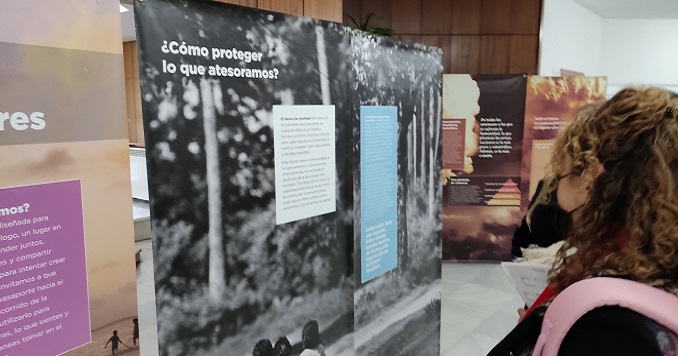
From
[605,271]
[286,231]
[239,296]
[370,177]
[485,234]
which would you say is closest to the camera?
[605,271]

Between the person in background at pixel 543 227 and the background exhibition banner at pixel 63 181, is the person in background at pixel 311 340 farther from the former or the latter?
the person in background at pixel 543 227

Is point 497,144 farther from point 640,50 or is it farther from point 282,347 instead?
point 640,50

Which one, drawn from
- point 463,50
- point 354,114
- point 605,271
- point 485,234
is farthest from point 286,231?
point 463,50

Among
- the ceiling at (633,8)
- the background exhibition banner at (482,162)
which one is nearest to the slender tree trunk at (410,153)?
the background exhibition banner at (482,162)

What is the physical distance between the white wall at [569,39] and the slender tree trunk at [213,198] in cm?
581

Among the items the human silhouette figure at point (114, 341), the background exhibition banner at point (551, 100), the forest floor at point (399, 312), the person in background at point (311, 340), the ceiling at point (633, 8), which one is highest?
the ceiling at point (633, 8)

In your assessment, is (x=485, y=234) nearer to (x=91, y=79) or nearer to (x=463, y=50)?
(x=463, y=50)

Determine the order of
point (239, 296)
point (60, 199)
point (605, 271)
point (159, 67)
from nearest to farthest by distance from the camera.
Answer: point (605, 271)
point (60, 199)
point (159, 67)
point (239, 296)

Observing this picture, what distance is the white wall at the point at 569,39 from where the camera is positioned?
6414 mm

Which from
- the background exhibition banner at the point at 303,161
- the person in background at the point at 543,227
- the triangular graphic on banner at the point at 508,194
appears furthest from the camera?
the triangular graphic on banner at the point at 508,194

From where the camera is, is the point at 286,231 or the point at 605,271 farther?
the point at 286,231

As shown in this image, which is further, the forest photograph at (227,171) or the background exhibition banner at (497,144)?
the background exhibition banner at (497,144)

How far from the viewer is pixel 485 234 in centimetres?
506

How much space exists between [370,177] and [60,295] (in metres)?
1.30
